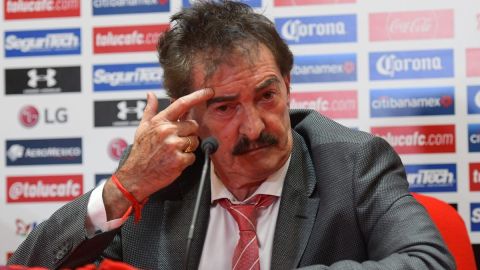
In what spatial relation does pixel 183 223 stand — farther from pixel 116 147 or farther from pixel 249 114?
pixel 116 147

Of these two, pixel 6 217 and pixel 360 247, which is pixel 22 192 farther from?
pixel 360 247

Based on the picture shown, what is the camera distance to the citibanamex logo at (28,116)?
10.6ft

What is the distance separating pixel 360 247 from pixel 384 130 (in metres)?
1.19

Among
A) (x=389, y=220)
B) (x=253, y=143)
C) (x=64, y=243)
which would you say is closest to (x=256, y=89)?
(x=253, y=143)

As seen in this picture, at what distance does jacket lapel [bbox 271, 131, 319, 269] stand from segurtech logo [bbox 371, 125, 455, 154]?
0.98 metres

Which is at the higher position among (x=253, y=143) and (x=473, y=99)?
(x=473, y=99)

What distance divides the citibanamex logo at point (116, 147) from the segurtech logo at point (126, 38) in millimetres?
447

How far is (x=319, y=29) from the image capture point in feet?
9.86

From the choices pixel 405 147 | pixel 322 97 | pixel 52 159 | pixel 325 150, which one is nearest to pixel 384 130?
pixel 405 147

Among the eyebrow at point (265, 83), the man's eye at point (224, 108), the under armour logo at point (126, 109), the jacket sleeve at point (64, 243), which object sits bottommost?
the jacket sleeve at point (64, 243)

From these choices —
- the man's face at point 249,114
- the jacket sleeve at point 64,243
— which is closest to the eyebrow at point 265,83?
the man's face at point 249,114

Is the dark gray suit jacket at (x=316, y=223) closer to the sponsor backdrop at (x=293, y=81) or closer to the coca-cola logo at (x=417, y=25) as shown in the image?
the sponsor backdrop at (x=293, y=81)

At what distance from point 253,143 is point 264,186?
0.18m

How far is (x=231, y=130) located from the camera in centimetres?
191
